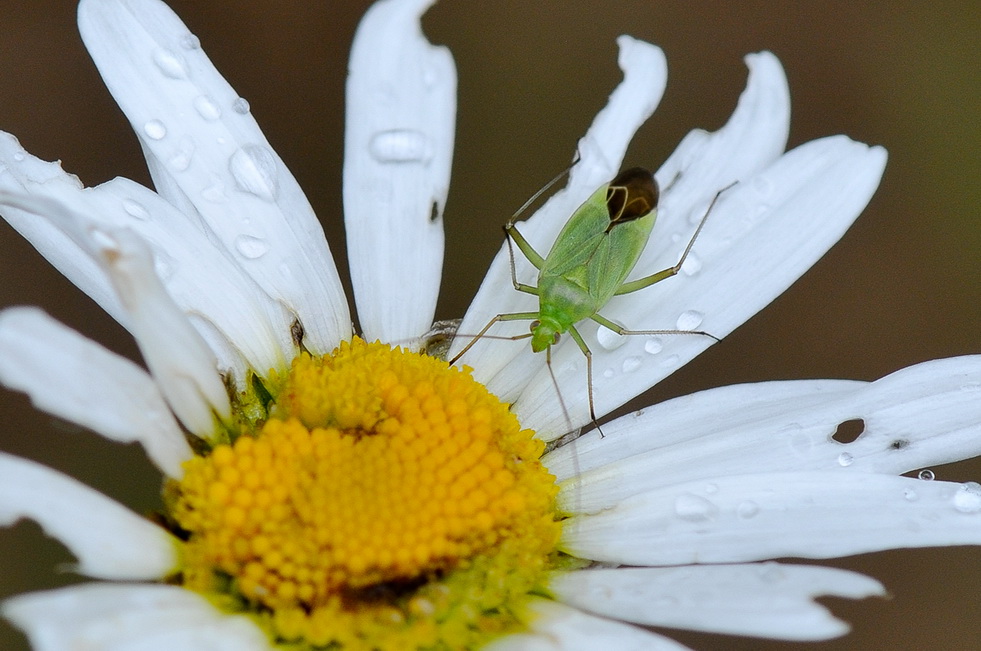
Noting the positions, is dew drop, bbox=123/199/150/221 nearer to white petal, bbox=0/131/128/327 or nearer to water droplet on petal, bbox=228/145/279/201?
white petal, bbox=0/131/128/327

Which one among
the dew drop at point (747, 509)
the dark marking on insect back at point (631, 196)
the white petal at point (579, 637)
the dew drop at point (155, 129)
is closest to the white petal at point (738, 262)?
the dark marking on insect back at point (631, 196)

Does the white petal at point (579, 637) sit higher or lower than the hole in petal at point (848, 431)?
lower

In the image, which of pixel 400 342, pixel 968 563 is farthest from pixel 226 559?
pixel 968 563

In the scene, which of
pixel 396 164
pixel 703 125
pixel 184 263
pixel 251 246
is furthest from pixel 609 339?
pixel 703 125

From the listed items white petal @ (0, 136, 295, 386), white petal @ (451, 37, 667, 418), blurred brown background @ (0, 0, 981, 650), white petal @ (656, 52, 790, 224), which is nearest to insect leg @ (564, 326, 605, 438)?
white petal @ (451, 37, 667, 418)

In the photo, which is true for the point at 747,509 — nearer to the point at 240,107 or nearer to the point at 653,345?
the point at 653,345

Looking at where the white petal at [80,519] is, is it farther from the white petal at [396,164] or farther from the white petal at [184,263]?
the white petal at [396,164]
